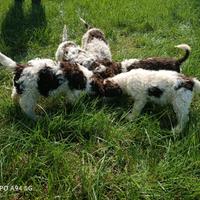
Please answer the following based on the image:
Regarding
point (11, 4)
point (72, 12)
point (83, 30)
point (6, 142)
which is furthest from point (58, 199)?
point (11, 4)

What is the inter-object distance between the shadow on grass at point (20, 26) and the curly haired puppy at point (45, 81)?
92.8 inches

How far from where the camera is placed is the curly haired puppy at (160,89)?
5406 mm

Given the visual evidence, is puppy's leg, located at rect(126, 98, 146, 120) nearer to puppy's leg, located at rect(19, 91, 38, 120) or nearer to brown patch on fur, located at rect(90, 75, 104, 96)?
brown patch on fur, located at rect(90, 75, 104, 96)

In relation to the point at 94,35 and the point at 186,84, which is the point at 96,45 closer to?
the point at 94,35

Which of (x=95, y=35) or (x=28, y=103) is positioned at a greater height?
(x=95, y=35)

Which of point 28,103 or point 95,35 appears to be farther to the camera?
point 95,35

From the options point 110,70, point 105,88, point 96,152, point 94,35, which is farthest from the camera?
point 94,35

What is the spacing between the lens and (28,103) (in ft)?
17.8

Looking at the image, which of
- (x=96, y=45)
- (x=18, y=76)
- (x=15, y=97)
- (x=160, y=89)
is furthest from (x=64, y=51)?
(x=160, y=89)

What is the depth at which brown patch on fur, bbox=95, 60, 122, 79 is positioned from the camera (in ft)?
20.5

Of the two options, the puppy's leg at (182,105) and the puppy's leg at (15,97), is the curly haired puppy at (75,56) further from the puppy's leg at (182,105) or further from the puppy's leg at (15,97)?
the puppy's leg at (182,105)

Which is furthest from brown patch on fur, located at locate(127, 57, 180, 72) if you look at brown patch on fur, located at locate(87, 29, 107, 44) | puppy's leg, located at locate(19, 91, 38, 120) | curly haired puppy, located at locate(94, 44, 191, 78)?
puppy's leg, located at locate(19, 91, 38, 120)

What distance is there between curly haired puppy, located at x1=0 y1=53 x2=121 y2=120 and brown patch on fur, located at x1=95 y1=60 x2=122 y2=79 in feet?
1.84

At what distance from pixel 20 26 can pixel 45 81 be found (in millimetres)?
3633
